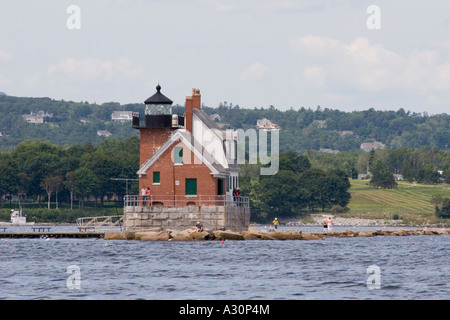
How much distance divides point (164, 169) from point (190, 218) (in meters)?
4.62

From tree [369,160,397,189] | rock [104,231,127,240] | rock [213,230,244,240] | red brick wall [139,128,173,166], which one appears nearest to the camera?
rock [213,230,244,240]

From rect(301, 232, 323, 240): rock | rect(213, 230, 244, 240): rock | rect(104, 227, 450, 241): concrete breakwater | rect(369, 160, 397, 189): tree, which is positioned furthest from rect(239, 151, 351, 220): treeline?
rect(213, 230, 244, 240): rock

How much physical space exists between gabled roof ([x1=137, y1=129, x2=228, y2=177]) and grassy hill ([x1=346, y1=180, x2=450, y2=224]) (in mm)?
92277

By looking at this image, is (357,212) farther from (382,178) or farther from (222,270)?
(222,270)

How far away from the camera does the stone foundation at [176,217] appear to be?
73.9 metres

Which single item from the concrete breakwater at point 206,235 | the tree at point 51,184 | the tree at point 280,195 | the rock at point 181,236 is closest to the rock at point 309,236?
the concrete breakwater at point 206,235

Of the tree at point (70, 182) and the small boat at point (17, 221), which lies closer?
the small boat at point (17, 221)

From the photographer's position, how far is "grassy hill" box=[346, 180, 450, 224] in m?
167

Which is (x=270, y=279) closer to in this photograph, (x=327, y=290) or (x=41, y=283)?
(x=327, y=290)

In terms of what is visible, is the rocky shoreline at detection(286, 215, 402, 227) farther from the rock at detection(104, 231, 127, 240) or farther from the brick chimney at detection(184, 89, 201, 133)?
the rock at detection(104, 231, 127, 240)

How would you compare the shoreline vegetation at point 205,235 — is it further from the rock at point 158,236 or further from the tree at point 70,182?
the tree at point 70,182

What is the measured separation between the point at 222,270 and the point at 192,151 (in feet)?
82.7

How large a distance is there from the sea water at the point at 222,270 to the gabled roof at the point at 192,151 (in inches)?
255
